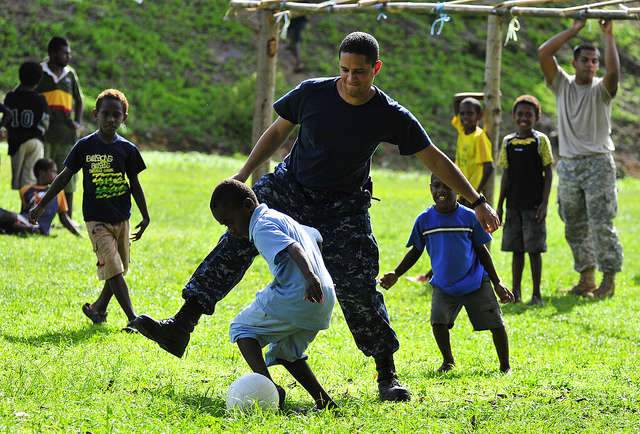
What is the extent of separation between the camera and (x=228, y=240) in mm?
6105

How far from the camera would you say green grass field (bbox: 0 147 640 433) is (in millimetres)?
5441

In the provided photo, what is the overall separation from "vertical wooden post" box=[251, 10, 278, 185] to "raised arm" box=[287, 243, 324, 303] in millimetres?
6952

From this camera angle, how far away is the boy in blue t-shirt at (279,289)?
5.37m

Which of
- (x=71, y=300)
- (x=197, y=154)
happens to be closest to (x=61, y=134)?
(x=71, y=300)

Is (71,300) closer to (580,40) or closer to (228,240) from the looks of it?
(228,240)

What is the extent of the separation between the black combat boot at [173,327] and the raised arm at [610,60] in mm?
5546

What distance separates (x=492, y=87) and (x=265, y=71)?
2.67 metres

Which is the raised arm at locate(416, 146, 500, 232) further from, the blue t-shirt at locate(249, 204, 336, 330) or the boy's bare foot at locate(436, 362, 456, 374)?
the boy's bare foot at locate(436, 362, 456, 374)

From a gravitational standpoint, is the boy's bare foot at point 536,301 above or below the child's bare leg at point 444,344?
below

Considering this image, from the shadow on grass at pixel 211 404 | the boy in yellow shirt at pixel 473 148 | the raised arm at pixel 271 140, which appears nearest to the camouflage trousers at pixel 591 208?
the boy in yellow shirt at pixel 473 148

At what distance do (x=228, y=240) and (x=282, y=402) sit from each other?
3.27ft

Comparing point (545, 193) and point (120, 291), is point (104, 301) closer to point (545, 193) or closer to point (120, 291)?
point (120, 291)

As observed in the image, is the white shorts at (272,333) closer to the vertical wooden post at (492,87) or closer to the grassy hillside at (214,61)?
the vertical wooden post at (492,87)

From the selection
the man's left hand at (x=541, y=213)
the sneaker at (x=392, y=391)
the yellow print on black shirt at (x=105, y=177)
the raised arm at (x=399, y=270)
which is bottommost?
the sneaker at (x=392, y=391)
